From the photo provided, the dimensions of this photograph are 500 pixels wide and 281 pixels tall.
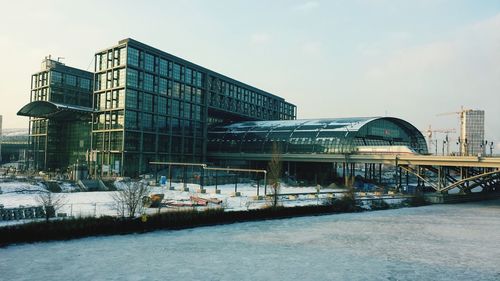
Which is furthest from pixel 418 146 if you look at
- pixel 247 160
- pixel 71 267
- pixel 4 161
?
pixel 4 161

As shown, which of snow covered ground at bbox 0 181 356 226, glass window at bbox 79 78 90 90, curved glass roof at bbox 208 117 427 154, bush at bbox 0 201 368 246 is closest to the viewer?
bush at bbox 0 201 368 246

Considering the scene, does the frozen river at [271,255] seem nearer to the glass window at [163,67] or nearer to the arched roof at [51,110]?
the arched roof at [51,110]

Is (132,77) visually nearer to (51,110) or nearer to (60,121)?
(51,110)

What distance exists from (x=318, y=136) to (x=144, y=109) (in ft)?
137

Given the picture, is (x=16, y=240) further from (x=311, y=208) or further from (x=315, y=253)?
(x=311, y=208)

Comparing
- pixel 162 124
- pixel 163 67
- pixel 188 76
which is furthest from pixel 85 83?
pixel 162 124

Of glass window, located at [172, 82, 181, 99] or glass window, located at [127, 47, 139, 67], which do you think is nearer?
glass window, located at [127, 47, 139, 67]

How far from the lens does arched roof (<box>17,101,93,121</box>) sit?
84.4 meters

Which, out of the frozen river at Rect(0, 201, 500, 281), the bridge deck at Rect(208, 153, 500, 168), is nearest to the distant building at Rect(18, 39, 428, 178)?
the bridge deck at Rect(208, 153, 500, 168)

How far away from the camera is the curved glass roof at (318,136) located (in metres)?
86.4

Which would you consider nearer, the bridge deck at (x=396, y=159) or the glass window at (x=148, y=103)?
the bridge deck at (x=396, y=159)

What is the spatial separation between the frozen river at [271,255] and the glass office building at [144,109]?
5563cm

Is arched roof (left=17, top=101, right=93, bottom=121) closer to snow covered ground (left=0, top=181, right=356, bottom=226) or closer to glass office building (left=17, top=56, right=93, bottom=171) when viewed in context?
glass office building (left=17, top=56, right=93, bottom=171)

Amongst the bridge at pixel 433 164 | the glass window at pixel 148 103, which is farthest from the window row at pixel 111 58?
the bridge at pixel 433 164
